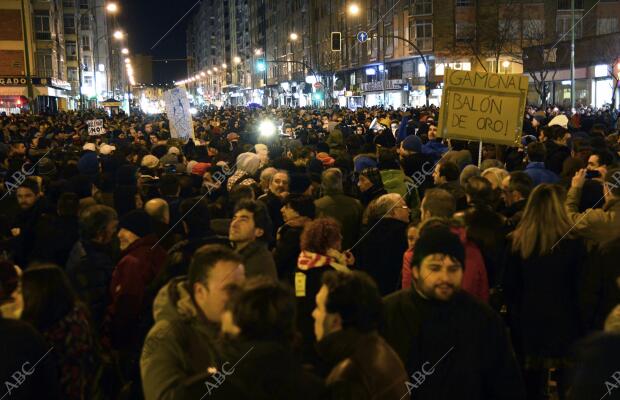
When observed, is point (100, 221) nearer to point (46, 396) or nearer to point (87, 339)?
point (87, 339)

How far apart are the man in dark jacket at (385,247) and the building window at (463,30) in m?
54.6

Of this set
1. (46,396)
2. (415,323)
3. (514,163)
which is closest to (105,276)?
(46,396)

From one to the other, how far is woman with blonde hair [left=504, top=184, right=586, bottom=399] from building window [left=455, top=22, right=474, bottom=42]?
55755 millimetres

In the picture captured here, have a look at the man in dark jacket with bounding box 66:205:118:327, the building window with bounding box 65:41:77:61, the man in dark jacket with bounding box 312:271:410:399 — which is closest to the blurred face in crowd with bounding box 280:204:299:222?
the man in dark jacket with bounding box 66:205:118:327

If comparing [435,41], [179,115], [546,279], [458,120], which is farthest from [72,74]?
[546,279]

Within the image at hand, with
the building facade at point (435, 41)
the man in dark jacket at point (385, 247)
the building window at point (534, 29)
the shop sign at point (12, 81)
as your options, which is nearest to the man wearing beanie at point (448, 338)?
the man in dark jacket at point (385, 247)

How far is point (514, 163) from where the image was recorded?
11836 millimetres

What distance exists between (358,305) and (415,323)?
0.73m

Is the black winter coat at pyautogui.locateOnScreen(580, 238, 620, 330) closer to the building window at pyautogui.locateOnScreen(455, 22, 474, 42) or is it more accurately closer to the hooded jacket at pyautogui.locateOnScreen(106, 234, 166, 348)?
the hooded jacket at pyautogui.locateOnScreen(106, 234, 166, 348)

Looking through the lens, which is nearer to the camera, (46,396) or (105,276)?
(46,396)

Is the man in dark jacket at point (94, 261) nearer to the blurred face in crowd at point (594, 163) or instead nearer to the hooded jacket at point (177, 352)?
the hooded jacket at point (177, 352)

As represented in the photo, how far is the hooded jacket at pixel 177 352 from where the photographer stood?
3387 millimetres

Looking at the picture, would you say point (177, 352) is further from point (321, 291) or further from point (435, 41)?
point (435, 41)

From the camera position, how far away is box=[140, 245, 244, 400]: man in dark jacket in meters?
3.40
